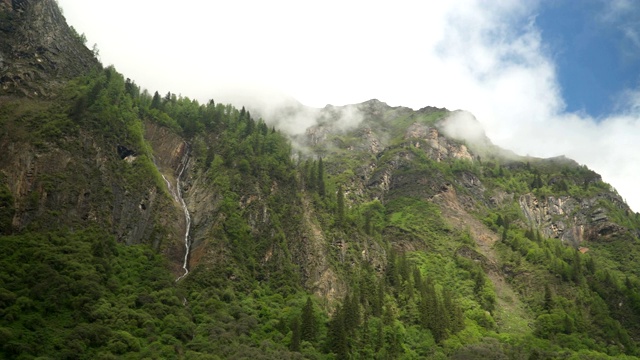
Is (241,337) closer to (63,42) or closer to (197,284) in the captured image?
(197,284)

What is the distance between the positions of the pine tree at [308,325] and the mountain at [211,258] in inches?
19.0

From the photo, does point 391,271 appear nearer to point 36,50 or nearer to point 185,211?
point 185,211

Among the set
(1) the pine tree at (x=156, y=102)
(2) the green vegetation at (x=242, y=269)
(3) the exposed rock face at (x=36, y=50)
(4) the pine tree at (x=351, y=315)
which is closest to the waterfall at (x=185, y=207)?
(2) the green vegetation at (x=242, y=269)

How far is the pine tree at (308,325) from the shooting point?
361 feet

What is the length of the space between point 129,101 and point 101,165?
3668 cm

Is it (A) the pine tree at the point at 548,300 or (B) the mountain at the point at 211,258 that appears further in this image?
(A) the pine tree at the point at 548,300

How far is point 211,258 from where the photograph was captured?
129 meters

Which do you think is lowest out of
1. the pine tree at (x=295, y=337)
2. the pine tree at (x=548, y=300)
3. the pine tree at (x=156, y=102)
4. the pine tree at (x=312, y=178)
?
the pine tree at (x=295, y=337)

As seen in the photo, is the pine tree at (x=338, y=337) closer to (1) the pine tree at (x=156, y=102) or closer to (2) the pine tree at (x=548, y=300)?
(2) the pine tree at (x=548, y=300)

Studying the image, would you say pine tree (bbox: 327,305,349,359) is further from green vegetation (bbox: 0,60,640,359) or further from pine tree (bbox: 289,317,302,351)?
pine tree (bbox: 289,317,302,351)

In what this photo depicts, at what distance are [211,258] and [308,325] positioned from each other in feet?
101

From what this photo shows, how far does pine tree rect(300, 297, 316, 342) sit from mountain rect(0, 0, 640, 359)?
1.58 ft

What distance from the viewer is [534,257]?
180625 millimetres

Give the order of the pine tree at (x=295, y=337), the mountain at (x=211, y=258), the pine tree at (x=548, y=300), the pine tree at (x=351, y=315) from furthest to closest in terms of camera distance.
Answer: the pine tree at (x=548, y=300) → the pine tree at (x=351, y=315) → the pine tree at (x=295, y=337) → the mountain at (x=211, y=258)
